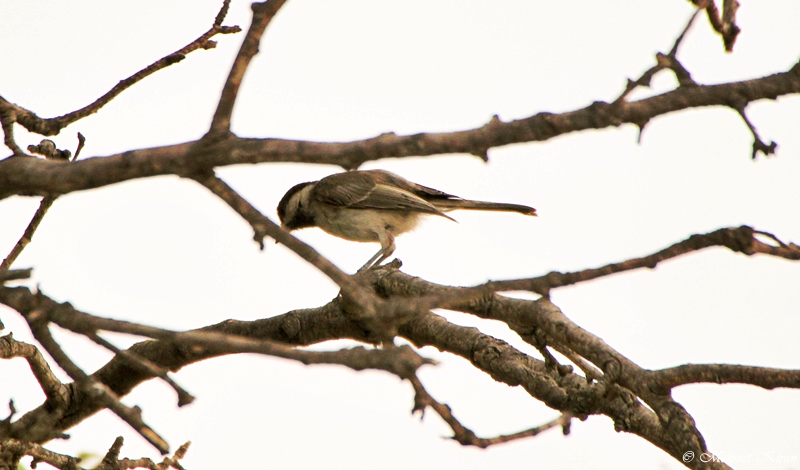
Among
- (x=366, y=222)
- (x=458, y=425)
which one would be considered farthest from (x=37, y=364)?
(x=366, y=222)

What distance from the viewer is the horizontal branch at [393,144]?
7.16 feet

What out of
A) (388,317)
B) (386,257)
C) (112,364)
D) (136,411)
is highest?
(386,257)

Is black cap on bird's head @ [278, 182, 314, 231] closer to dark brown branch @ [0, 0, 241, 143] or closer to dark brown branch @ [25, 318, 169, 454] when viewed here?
dark brown branch @ [0, 0, 241, 143]

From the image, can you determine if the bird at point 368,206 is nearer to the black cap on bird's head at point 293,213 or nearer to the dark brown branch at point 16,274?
the black cap on bird's head at point 293,213

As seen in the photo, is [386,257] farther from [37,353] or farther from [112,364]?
[37,353]

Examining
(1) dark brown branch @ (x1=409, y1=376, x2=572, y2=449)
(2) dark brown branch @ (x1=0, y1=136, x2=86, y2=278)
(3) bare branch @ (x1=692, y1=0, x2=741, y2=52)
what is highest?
(2) dark brown branch @ (x1=0, y1=136, x2=86, y2=278)

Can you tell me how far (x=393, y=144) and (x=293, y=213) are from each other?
6362 mm

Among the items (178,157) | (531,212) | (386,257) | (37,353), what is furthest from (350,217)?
Answer: (178,157)

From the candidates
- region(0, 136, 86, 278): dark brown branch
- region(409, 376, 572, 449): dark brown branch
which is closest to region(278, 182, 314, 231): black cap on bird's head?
region(0, 136, 86, 278): dark brown branch

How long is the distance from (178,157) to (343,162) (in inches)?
19.2

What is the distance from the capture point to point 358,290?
2332mm

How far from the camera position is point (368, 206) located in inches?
319

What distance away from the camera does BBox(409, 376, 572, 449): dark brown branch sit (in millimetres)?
2285

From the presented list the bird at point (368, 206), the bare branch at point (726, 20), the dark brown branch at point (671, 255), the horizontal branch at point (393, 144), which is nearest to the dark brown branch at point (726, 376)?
the dark brown branch at point (671, 255)
